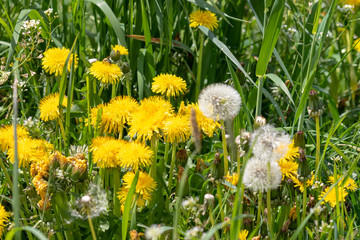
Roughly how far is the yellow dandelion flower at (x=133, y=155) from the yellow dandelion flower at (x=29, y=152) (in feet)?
0.80

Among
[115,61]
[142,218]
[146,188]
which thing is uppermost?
[115,61]

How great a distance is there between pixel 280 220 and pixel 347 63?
2.05 metres

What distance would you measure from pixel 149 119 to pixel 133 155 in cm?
→ 13

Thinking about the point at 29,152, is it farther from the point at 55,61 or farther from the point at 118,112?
the point at 55,61

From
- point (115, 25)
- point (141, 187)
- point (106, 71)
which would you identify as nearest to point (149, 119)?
point (141, 187)

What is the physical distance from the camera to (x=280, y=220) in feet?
5.71

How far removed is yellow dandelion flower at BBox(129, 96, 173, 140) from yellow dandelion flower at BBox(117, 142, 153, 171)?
0.13ft

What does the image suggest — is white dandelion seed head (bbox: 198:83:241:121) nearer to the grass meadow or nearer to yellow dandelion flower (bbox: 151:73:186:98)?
the grass meadow

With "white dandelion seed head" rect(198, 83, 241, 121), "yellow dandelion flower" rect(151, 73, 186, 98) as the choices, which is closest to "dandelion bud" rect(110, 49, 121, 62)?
"yellow dandelion flower" rect(151, 73, 186, 98)

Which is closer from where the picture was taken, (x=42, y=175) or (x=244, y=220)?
(x=42, y=175)

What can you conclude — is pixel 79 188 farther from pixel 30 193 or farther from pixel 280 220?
pixel 280 220

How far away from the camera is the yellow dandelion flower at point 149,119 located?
1.71 metres

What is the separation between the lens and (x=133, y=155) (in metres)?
1.67

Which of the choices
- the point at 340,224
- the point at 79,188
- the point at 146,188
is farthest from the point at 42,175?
the point at 340,224
